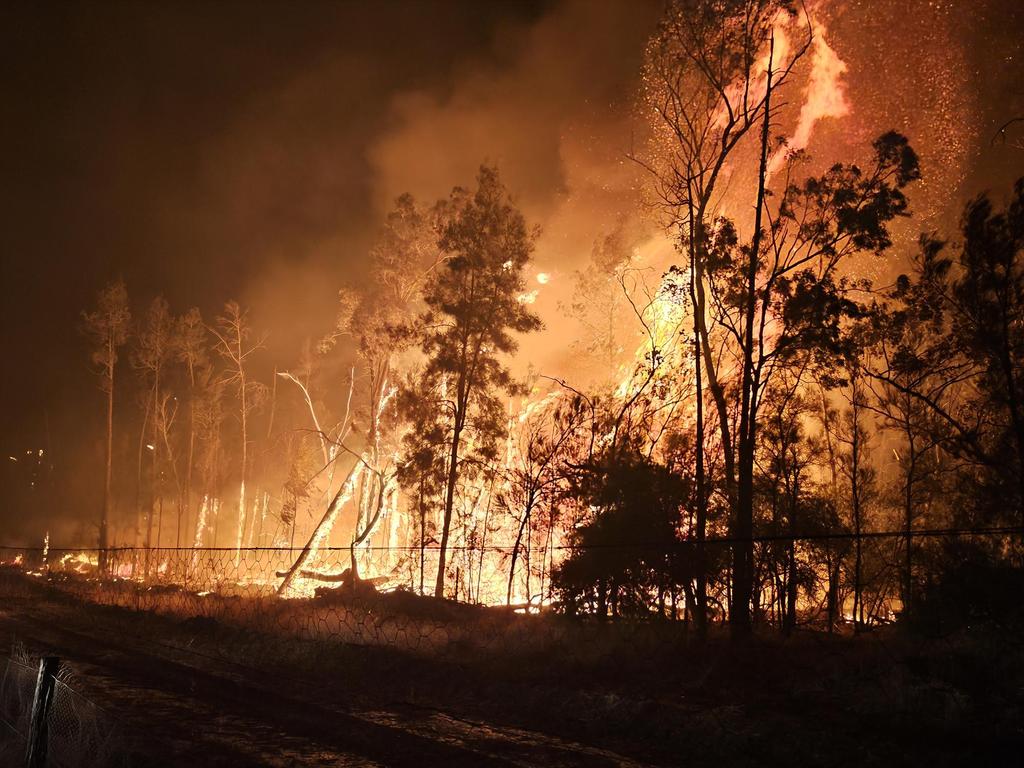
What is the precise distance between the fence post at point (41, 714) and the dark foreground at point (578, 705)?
125cm

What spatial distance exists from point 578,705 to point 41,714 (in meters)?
7.10

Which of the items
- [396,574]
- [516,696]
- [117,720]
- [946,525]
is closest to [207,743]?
[117,720]

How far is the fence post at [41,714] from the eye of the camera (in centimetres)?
641

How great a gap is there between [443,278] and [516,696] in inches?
737

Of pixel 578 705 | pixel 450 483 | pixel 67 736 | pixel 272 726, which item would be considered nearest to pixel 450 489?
pixel 450 483

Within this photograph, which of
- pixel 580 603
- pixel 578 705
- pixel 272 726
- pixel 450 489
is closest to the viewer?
pixel 272 726

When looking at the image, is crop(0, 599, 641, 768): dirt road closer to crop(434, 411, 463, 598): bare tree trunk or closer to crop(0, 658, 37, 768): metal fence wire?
crop(0, 658, 37, 768): metal fence wire

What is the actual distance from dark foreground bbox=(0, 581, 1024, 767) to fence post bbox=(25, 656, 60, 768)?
1.25 meters

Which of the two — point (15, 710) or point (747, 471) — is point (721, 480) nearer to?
point (747, 471)

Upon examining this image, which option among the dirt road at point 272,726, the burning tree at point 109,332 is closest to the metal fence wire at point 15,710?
the dirt road at point 272,726

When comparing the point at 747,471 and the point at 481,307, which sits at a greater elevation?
the point at 481,307

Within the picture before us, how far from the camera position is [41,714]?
252 inches

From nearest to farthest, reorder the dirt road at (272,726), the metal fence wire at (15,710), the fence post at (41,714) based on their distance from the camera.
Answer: the fence post at (41,714) < the metal fence wire at (15,710) < the dirt road at (272,726)

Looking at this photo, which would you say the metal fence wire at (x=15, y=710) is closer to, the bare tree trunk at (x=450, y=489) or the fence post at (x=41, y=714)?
the fence post at (x=41, y=714)
